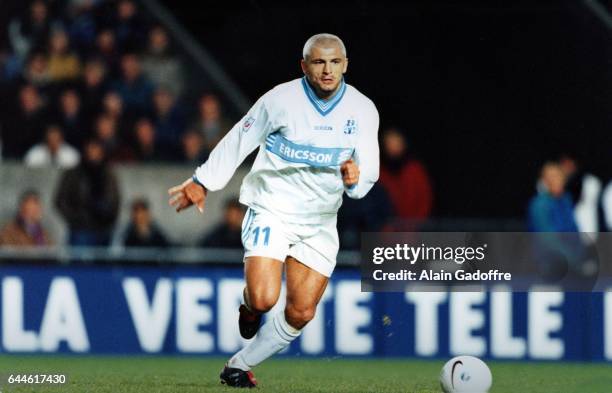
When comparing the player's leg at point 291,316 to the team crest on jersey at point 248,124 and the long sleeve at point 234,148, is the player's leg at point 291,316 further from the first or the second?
the team crest on jersey at point 248,124

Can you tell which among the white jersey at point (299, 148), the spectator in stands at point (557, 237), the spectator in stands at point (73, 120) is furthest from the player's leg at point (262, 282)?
the spectator in stands at point (73, 120)

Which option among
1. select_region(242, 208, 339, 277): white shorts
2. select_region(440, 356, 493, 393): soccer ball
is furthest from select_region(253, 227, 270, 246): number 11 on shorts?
select_region(440, 356, 493, 393): soccer ball

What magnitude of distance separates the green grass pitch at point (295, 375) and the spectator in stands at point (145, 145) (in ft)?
6.50

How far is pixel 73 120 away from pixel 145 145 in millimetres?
736

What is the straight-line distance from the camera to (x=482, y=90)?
12633 millimetres

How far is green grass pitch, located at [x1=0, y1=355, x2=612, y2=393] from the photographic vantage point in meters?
8.26

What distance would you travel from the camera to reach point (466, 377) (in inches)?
295

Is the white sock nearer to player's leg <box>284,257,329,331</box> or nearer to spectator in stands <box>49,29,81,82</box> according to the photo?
player's leg <box>284,257,329,331</box>

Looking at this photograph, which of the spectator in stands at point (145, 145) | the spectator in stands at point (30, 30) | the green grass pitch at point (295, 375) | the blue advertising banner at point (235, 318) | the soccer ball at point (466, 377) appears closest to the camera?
the soccer ball at point (466, 377)

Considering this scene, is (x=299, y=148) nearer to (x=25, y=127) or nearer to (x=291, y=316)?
(x=291, y=316)

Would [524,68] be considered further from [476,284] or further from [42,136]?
[42,136]

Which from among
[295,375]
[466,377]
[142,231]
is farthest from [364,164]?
[142,231]

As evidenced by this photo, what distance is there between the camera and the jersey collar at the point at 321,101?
7.94 m

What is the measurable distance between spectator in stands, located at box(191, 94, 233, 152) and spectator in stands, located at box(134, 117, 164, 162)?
0.38m
